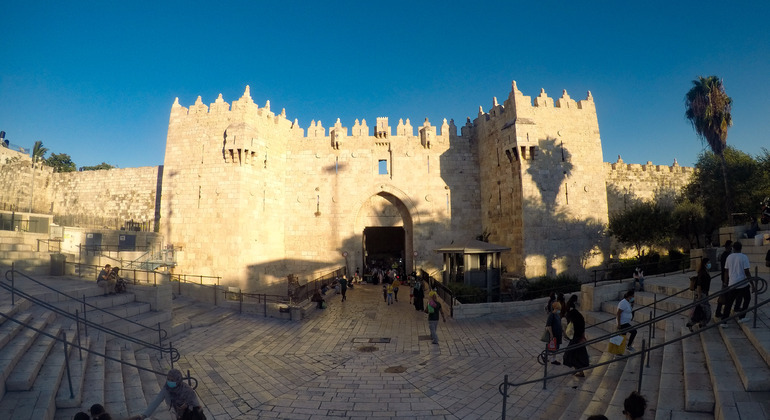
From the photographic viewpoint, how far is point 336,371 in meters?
7.85

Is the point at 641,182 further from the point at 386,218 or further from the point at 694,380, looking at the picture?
the point at 694,380

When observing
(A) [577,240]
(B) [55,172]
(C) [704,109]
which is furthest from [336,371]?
(B) [55,172]

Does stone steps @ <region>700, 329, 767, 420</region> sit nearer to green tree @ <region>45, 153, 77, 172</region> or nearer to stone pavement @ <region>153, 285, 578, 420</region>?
stone pavement @ <region>153, 285, 578, 420</region>

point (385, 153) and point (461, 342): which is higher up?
point (385, 153)

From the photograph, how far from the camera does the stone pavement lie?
6.09m

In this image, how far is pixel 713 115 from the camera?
19844 millimetres

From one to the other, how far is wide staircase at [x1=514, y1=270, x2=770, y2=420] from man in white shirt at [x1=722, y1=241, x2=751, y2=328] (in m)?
0.24

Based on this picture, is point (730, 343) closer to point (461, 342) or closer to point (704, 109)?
point (461, 342)

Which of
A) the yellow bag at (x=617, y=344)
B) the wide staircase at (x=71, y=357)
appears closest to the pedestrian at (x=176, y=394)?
the wide staircase at (x=71, y=357)

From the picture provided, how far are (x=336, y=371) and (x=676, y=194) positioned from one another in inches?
1144

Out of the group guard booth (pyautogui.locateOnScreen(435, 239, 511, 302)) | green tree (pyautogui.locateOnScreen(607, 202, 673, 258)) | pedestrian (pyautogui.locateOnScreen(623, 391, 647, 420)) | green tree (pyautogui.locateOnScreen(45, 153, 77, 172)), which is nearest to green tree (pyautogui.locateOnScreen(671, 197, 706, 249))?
green tree (pyautogui.locateOnScreen(607, 202, 673, 258))

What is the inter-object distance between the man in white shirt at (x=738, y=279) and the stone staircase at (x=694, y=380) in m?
0.19

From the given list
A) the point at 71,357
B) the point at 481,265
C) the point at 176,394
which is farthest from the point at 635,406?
the point at 481,265

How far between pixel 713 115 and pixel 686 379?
21828 mm
